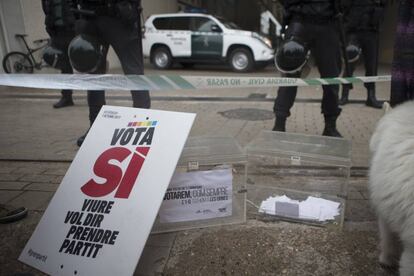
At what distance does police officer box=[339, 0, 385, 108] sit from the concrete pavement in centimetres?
84

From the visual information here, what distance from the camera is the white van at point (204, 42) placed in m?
12.6

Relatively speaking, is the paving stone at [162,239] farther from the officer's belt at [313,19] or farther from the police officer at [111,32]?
the officer's belt at [313,19]

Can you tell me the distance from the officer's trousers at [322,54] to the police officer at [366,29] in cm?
209

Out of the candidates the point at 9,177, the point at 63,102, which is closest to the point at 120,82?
the point at 9,177

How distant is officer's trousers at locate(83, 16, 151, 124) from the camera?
361cm

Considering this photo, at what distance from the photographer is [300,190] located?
2930mm

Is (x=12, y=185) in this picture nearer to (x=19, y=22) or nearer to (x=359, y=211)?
(x=359, y=211)

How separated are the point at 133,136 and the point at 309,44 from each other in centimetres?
234

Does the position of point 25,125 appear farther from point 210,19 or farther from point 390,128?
point 210,19

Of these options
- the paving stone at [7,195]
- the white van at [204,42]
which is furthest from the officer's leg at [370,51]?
the white van at [204,42]

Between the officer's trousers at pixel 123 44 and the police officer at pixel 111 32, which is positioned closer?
the police officer at pixel 111 32

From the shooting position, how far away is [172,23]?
13445 mm

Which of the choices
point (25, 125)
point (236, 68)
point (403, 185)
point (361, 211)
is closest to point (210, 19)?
point (236, 68)

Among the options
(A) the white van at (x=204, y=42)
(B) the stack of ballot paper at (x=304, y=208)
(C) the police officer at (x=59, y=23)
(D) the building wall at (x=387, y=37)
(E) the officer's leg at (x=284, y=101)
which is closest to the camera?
(B) the stack of ballot paper at (x=304, y=208)
